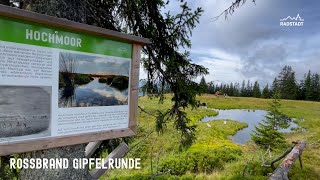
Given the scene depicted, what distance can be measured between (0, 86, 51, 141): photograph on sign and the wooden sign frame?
89 mm

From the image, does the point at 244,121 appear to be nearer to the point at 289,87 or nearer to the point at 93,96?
the point at 93,96

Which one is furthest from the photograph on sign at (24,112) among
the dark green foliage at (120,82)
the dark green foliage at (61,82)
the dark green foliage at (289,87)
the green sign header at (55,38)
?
the dark green foliage at (289,87)

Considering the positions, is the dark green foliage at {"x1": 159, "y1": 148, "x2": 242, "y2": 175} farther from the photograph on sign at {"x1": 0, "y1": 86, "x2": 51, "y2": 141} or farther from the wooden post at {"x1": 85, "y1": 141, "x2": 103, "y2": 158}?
the photograph on sign at {"x1": 0, "y1": 86, "x2": 51, "y2": 141}

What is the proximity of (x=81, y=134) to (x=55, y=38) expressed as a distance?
1.06m

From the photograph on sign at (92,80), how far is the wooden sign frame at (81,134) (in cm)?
14

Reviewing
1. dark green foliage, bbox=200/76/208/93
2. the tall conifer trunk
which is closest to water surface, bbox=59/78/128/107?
the tall conifer trunk

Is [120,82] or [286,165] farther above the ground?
[120,82]

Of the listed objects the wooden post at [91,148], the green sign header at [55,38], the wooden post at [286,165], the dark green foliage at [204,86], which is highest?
the green sign header at [55,38]

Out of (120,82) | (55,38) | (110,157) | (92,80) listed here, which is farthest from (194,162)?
(55,38)

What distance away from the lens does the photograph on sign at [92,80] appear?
9.29 ft

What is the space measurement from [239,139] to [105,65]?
68.3 feet

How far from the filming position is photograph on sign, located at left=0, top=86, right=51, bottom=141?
2412mm

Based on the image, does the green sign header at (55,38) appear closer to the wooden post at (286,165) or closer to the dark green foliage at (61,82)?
the dark green foliage at (61,82)

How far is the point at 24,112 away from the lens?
253 centimetres
